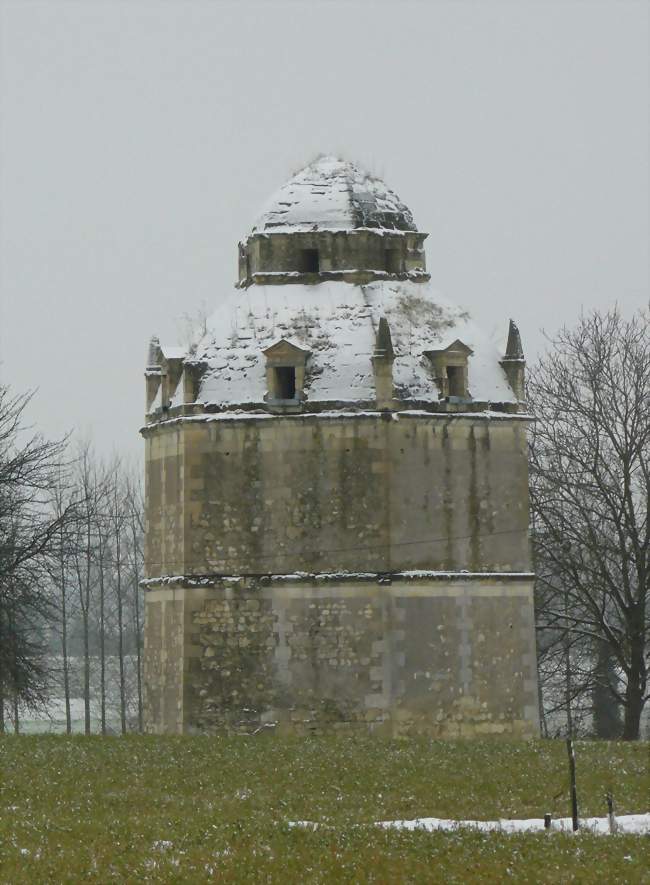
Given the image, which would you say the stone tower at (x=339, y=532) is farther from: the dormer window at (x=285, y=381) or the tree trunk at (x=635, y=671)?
the tree trunk at (x=635, y=671)

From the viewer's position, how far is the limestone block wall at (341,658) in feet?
111

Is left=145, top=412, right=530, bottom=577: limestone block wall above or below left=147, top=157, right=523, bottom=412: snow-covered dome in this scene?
below

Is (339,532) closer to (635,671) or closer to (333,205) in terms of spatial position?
(333,205)

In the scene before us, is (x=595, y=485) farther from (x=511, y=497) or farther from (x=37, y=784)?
(x=37, y=784)

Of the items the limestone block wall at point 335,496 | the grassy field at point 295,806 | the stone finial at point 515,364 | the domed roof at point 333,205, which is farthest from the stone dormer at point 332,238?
the grassy field at point 295,806

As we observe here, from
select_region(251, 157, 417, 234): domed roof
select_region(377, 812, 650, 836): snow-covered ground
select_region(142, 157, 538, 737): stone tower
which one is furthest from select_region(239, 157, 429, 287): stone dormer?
select_region(377, 812, 650, 836): snow-covered ground

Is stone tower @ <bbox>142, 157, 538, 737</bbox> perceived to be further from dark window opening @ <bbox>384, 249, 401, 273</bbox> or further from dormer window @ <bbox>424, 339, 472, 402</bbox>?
dark window opening @ <bbox>384, 249, 401, 273</bbox>

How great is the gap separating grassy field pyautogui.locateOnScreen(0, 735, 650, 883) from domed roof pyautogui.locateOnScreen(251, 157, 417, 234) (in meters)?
10.9

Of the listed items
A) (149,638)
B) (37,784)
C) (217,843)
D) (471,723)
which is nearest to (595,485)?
(471,723)

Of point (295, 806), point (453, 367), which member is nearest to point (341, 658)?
point (453, 367)

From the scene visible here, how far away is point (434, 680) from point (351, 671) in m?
1.66

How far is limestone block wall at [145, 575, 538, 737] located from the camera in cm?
3391

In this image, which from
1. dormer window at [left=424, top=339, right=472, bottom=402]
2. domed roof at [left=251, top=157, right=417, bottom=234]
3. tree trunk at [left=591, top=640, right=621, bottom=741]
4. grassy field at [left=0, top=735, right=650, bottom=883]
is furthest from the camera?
tree trunk at [left=591, top=640, right=621, bottom=741]

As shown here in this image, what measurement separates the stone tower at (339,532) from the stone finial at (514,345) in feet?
2.34
